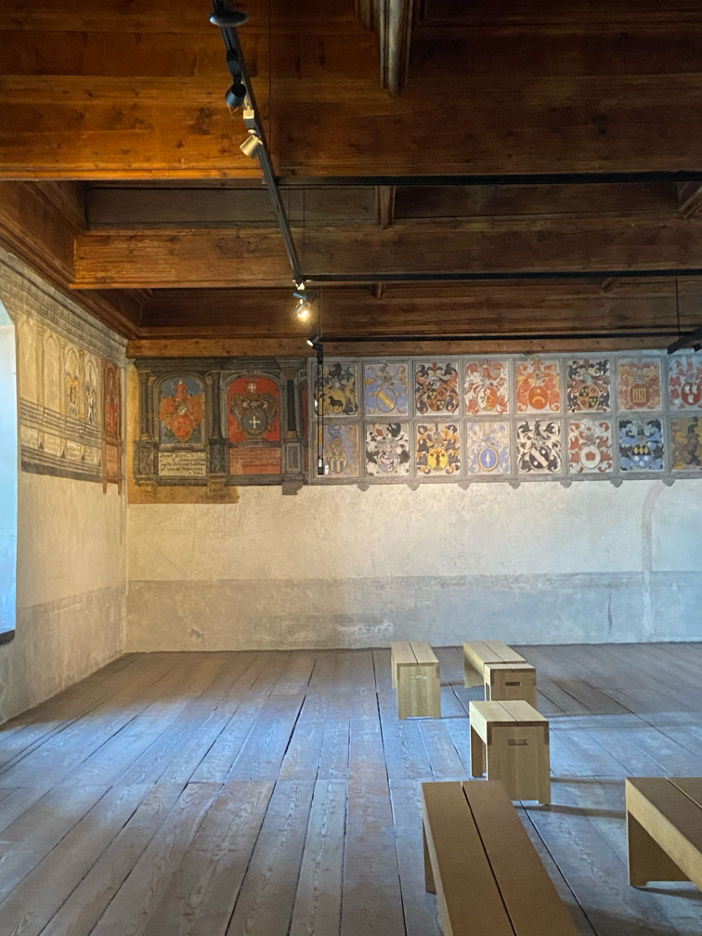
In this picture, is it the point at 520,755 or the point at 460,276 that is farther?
the point at 460,276

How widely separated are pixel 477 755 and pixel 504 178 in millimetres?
3580

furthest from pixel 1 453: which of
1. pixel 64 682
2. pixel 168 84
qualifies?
pixel 168 84

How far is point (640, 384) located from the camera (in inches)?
432

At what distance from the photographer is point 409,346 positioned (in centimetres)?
1080

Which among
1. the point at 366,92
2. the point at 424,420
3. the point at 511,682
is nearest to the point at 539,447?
the point at 424,420

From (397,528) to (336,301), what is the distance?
2960 mm

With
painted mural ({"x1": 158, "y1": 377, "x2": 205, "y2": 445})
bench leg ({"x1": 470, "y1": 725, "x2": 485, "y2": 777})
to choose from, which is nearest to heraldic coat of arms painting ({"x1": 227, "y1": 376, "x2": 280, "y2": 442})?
painted mural ({"x1": 158, "y1": 377, "x2": 205, "y2": 445})

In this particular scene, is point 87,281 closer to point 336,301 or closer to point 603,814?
point 336,301

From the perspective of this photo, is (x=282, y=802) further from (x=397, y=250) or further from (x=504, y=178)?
(x=397, y=250)

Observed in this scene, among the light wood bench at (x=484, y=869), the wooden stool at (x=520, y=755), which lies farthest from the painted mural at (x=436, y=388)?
the light wood bench at (x=484, y=869)

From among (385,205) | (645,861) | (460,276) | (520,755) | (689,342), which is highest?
(385,205)

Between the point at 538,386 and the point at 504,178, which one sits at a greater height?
the point at 504,178

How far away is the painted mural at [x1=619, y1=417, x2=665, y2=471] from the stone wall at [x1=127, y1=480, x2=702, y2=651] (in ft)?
0.79

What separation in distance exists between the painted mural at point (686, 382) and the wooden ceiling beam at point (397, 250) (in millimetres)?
3509
